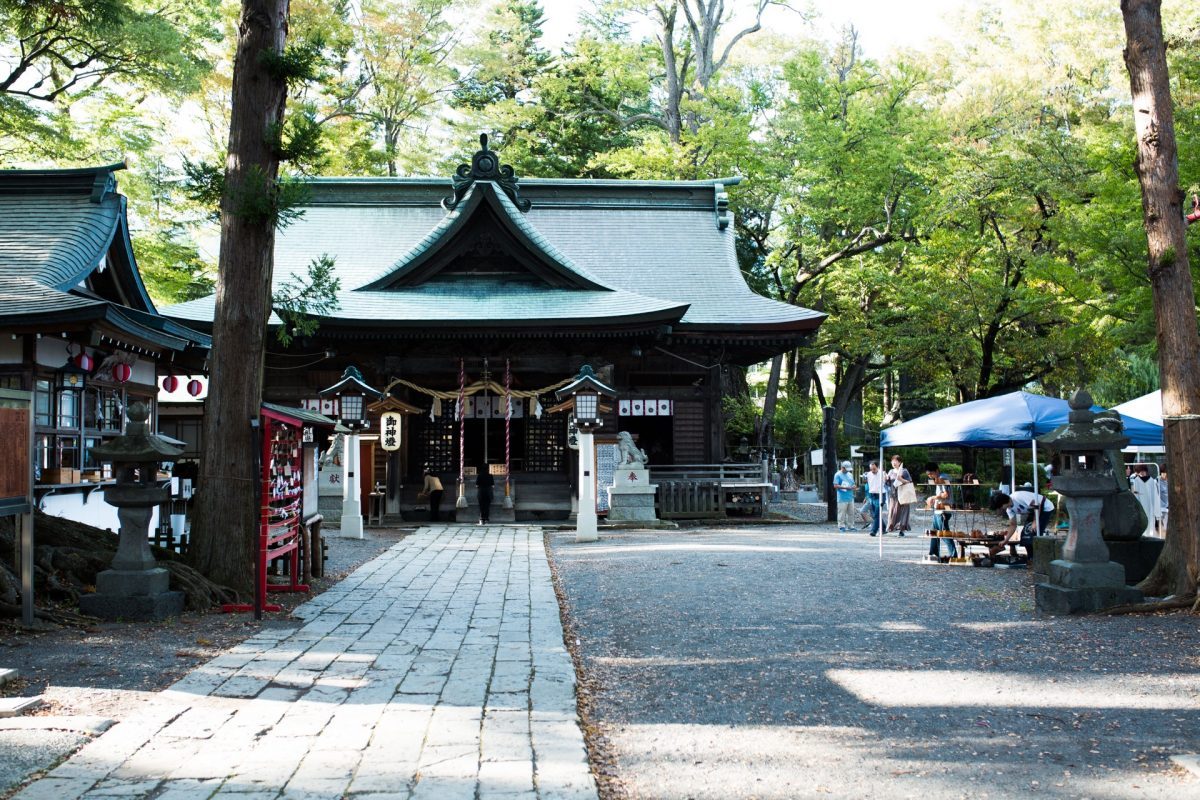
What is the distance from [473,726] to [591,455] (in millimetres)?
11967

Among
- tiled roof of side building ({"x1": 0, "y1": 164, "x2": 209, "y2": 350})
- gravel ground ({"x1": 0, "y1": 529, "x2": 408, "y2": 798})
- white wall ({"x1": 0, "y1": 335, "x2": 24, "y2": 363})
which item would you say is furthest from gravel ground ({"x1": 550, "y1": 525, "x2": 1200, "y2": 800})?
tiled roof of side building ({"x1": 0, "y1": 164, "x2": 209, "y2": 350})

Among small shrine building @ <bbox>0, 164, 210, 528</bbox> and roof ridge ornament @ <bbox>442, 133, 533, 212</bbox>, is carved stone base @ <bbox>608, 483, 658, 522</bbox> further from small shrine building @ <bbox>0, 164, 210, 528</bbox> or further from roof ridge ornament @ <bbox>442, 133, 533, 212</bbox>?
small shrine building @ <bbox>0, 164, 210, 528</bbox>

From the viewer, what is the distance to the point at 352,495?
16.8 m

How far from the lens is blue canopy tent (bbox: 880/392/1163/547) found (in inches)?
496

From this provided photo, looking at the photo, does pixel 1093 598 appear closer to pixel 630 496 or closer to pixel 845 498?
pixel 845 498

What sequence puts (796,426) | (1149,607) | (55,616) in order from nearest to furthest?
(55,616) < (1149,607) < (796,426)

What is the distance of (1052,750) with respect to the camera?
4586 mm

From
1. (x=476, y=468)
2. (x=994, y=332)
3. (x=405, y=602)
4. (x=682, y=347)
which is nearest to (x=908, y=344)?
(x=994, y=332)

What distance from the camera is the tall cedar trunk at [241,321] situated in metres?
8.92

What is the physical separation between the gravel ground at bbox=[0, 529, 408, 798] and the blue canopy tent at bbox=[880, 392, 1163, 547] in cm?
915

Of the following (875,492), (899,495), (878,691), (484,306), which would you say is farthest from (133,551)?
(484,306)

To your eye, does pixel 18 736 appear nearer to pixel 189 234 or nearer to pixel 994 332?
pixel 994 332

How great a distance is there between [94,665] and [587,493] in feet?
35.8

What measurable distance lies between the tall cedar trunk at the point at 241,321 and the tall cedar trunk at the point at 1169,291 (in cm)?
850
